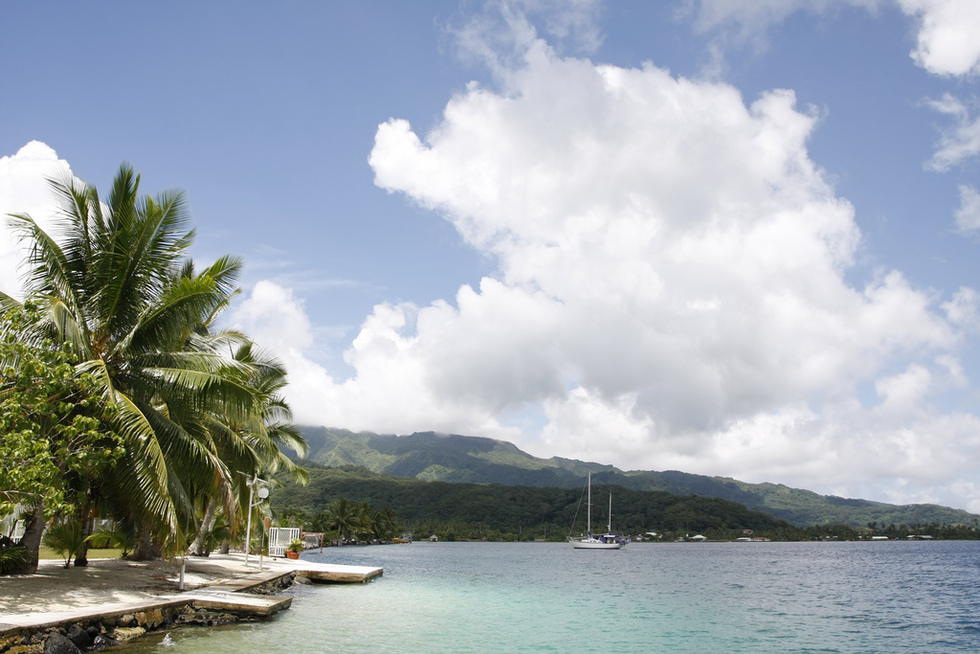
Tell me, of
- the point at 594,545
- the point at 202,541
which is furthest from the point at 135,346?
the point at 594,545

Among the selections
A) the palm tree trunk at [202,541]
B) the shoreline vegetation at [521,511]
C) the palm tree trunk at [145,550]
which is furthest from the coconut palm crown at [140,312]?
the shoreline vegetation at [521,511]

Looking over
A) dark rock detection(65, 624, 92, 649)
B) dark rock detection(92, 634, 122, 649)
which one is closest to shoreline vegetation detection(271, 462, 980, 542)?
dark rock detection(92, 634, 122, 649)

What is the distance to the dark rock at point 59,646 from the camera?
28.5 ft

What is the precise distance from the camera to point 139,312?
1272 centimetres

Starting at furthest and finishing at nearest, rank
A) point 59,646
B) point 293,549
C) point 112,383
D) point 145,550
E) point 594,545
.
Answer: point 594,545 < point 293,549 < point 145,550 < point 112,383 < point 59,646

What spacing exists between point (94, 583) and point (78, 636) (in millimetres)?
4082

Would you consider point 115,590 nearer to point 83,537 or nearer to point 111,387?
point 83,537

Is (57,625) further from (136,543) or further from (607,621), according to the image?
(607,621)

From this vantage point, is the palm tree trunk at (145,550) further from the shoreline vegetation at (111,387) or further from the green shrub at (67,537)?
the green shrub at (67,537)

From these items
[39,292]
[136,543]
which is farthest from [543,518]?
[39,292]

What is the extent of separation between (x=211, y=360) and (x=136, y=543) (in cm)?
997

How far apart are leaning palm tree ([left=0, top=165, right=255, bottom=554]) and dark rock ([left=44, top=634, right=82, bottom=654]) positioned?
2646mm

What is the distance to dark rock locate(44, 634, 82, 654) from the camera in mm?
8680

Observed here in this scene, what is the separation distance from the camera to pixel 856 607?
26.9 m
